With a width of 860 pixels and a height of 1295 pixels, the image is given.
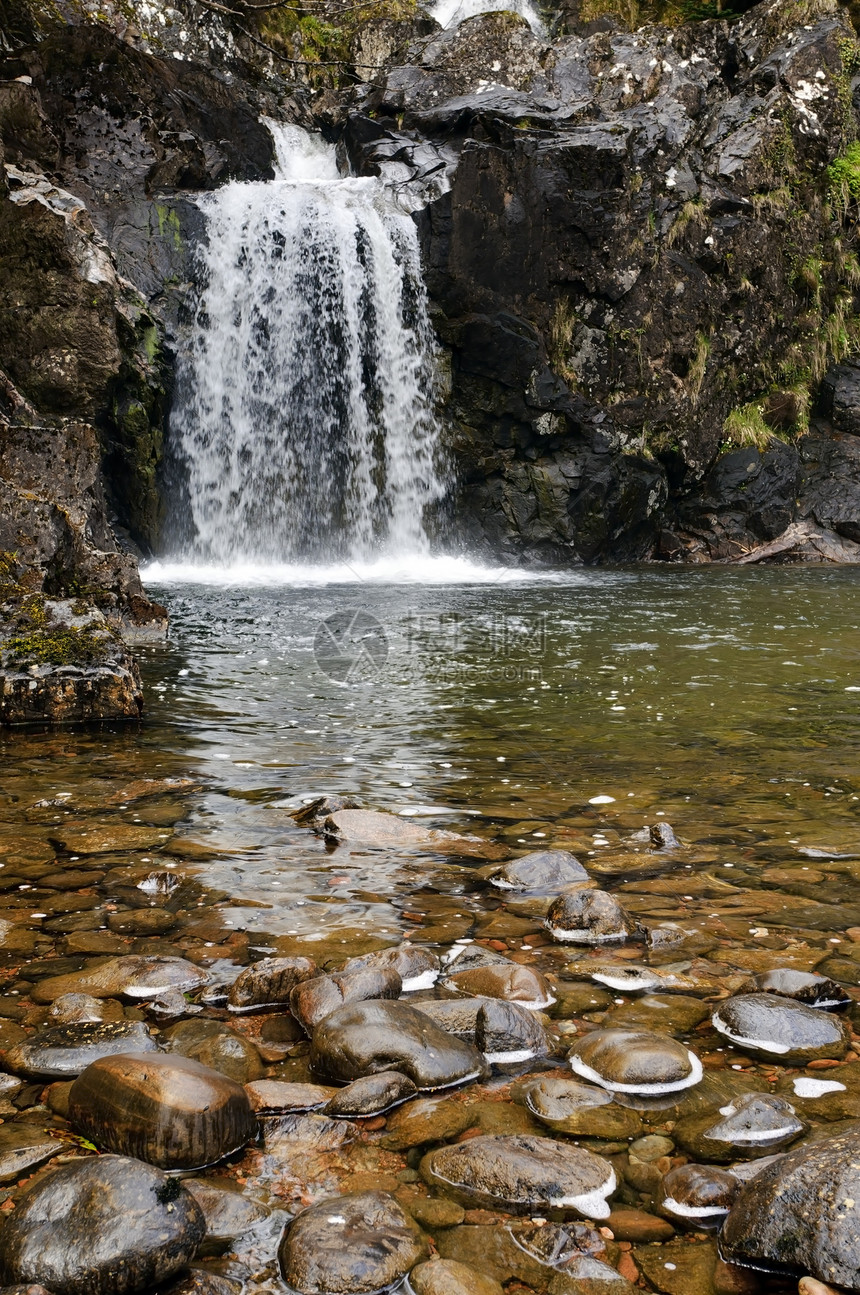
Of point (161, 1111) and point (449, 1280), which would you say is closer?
point (449, 1280)

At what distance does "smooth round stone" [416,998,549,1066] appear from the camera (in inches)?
89.7

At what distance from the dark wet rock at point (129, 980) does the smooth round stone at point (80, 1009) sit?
0.05 m

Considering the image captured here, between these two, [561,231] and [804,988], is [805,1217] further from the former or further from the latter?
[561,231]

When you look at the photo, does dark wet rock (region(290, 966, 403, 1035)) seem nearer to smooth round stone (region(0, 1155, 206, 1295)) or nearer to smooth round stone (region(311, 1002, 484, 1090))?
smooth round stone (region(311, 1002, 484, 1090))

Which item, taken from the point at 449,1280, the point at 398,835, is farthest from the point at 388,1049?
the point at 398,835

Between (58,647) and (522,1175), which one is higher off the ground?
(58,647)

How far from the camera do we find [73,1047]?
2.20 metres

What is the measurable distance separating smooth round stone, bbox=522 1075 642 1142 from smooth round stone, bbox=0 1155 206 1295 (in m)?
0.76

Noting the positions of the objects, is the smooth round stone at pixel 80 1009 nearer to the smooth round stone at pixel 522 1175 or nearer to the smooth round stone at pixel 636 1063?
the smooth round stone at pixel 522 1175

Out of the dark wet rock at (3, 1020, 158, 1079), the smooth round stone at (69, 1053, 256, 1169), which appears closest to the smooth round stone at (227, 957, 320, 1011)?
the dark wet rock at (3, 1020, 158, 1079)

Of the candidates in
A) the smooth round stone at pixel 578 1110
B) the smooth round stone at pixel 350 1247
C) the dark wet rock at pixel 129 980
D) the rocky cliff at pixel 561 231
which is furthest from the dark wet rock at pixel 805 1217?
the rocky cliff at pixel 561 231

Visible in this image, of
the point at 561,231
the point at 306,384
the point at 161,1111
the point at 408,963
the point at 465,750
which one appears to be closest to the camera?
the point at 161,1111

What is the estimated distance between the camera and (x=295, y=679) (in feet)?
24.3

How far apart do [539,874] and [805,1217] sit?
6.00 feet
